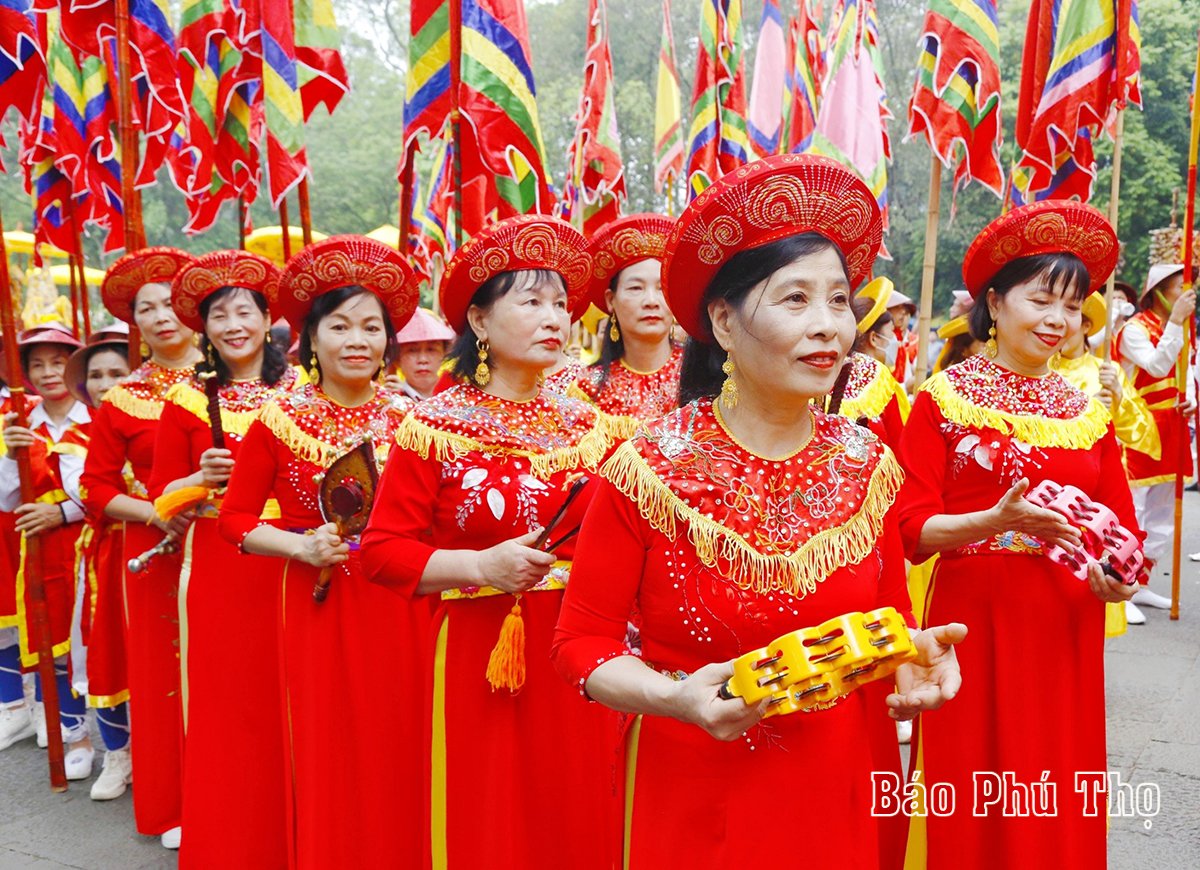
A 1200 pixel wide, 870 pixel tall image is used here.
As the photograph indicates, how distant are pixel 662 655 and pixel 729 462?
374 millimetres

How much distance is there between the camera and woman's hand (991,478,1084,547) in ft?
8.52

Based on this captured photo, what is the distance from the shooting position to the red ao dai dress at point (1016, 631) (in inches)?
117

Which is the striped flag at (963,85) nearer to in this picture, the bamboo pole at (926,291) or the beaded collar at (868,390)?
the bamboo pole at (926,291)

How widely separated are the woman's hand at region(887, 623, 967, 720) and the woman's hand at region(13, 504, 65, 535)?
169 inches

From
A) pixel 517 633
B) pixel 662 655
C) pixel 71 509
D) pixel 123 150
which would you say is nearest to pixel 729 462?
pixel 662 655

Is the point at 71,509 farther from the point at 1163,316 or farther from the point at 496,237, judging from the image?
the point at 1163,316

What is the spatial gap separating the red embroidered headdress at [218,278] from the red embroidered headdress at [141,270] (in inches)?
15.4

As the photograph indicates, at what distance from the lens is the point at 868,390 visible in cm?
443

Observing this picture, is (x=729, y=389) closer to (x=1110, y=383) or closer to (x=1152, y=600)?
(x=1110, y=383)

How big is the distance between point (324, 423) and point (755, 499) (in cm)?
198

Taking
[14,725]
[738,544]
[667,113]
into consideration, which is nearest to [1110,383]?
[738,544]

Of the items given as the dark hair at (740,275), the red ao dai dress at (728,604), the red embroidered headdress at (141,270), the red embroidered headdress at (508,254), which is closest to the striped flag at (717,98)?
the red embroidered headdress at (141,270)

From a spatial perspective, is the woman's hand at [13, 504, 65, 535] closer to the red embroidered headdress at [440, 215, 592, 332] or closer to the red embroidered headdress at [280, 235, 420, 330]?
the red embroidered headdress at [280, 235, 420, 330]

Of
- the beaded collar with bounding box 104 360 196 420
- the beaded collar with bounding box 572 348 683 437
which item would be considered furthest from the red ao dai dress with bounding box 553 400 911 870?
the beaded collar with bounding box 104 360 196 420
